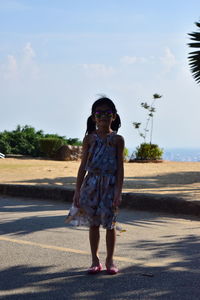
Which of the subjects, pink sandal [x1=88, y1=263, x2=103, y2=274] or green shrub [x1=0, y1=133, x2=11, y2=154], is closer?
pink sandal [x1=88, y1=263, x2=103, y2=274]

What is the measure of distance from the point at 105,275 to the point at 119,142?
1.14 metres

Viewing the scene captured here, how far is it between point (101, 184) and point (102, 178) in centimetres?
5

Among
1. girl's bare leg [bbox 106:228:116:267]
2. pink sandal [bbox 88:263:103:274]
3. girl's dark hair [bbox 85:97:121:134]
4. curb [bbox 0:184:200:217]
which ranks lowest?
pink sandal [bbox 88:263:103:274]

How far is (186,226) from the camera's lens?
735cm

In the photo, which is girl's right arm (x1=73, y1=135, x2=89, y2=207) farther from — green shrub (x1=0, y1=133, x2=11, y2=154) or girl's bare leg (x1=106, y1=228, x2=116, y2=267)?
green shrub (x1=0, y1=133, x2=11, y2=154)

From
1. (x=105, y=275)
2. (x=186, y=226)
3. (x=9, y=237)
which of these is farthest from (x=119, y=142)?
→ (x=186, y=226)

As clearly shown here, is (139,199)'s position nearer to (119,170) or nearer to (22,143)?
(119,170)

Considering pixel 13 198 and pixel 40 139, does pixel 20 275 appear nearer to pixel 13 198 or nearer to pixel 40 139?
pixel 13 198

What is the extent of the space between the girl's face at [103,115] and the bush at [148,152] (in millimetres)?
19557

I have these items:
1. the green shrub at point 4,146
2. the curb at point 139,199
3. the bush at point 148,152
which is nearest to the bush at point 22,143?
the green shrub at point 4,146

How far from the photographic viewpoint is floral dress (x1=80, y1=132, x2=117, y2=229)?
4.70 m

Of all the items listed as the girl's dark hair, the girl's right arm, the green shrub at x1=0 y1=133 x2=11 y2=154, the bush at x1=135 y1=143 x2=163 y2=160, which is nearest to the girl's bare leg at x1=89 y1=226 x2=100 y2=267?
the girl's right arm

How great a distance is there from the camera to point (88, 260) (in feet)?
17.1

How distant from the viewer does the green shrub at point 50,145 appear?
23169 millimetres
